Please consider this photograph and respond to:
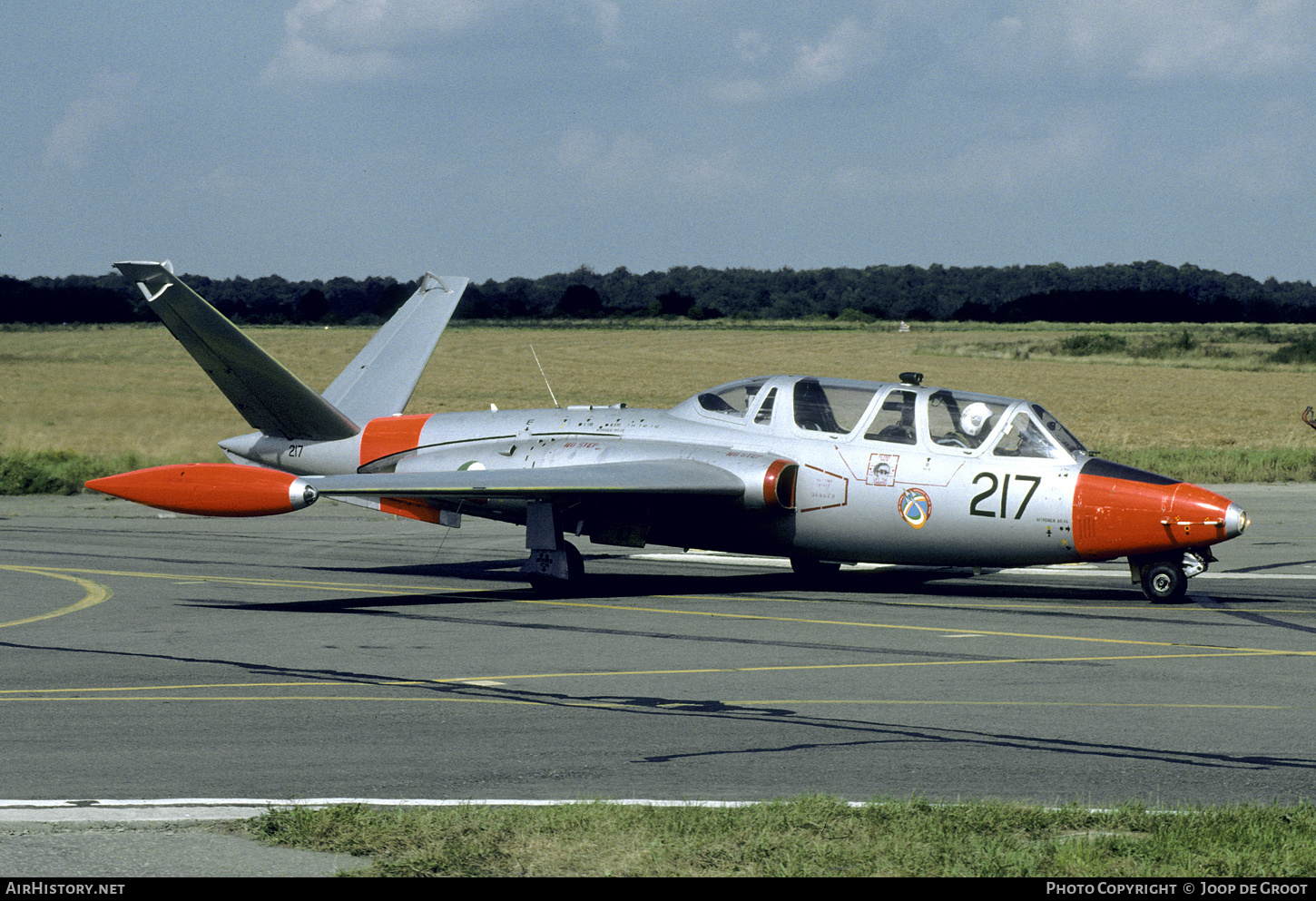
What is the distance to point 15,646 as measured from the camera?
14.1 meters

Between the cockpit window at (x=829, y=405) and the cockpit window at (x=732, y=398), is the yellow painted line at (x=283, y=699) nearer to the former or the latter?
the cockpit window at (x=829, y=405)

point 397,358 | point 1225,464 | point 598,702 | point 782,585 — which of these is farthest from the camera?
point 1225,464

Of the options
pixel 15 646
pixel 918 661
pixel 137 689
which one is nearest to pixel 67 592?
pixel 15 646

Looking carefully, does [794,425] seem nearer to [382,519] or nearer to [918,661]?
[918,661]

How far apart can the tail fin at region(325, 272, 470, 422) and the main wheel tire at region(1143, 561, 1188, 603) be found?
36.4ft

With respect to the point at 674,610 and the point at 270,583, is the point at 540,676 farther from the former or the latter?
the point at 270,583

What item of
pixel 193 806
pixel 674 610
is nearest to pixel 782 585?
pixel 674 610

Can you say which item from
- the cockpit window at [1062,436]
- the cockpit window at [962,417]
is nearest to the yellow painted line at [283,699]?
the cockpit window at [962,417]

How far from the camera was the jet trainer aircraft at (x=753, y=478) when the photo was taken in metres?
16.4

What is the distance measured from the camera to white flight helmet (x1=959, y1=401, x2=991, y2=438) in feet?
56.0

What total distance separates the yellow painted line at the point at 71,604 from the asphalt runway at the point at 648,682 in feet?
0.31

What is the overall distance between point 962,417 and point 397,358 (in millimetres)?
9465

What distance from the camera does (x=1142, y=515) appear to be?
16.0 m
